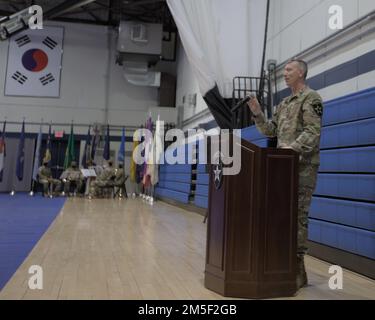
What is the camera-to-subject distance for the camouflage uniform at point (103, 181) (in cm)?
1024

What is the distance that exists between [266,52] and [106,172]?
624cm

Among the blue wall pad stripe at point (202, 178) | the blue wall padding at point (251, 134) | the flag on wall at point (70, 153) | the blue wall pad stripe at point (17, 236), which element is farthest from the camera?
the flag on wall at point (70, 153)

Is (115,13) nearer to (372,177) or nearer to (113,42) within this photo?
(113,42)

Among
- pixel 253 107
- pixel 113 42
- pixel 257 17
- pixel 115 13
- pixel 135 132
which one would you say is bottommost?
pixel 253 107

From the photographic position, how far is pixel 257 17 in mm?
5383

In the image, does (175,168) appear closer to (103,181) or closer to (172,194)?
(172,194)

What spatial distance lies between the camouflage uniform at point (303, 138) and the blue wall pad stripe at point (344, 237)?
0.62m

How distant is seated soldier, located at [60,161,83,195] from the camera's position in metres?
10.6

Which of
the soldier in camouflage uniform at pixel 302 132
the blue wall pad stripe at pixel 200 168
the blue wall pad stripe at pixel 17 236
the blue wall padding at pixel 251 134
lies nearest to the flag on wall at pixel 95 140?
the blue wall pad stripe at pixel 200 168

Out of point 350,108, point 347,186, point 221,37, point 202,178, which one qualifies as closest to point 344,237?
point 347,186

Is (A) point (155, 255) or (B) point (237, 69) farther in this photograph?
(B) point (237, 69)

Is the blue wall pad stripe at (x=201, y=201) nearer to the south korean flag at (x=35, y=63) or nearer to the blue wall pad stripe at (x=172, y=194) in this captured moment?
the blue wall pad stripe at (x=172, y=194)

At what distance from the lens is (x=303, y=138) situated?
2.15 metres
